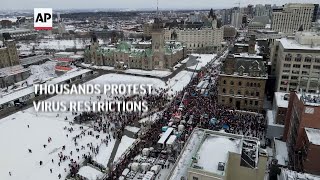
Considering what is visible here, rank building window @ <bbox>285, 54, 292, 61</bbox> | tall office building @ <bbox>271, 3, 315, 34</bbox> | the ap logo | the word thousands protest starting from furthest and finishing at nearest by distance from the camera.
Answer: tall office building @ <bbox>271, 3, 315, 34</bbox>
the ap logo
the word thousands protest
building window @ <bbox>285, 54, 292, 61</bbox>

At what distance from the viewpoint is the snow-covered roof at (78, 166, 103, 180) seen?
3441 cm

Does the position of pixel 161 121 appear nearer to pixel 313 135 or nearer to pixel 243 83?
pixel 243 83

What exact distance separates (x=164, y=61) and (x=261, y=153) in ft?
213

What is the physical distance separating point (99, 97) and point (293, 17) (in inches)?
5115

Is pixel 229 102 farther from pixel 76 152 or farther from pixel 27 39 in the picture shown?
pixel 27 39

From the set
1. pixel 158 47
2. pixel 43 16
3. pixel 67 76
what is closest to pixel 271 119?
pixel 158 47

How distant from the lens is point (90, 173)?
115ft

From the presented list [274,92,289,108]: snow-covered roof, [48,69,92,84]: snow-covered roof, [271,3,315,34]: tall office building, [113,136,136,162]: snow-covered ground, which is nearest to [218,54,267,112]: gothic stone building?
[274,92,289,108]: snow-covered roof

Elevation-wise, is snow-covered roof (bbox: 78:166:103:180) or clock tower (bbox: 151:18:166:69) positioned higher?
clock tower (bbox: 151:18:166:69)

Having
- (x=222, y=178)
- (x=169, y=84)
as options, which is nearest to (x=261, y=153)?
(x=222, y=178)

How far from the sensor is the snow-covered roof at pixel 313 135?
96.6 ft

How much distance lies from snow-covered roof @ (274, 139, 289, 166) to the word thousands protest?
86.5 ft

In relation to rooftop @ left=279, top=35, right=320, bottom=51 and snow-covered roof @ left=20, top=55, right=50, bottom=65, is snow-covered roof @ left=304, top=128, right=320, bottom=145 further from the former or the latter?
snow-covered roof @ left=20, top=55, right=50, bottom=65

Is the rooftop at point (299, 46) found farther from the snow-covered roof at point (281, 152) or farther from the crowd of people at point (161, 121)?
the snow-covered roof at point (281, 152)
